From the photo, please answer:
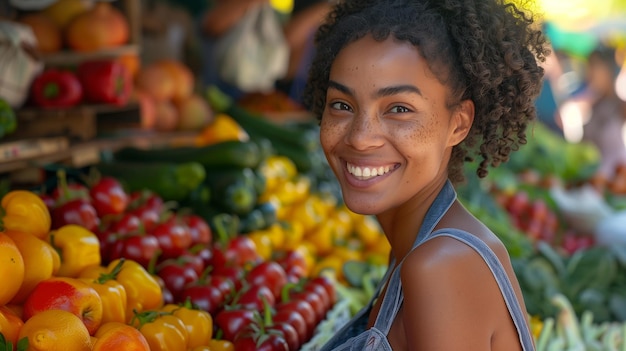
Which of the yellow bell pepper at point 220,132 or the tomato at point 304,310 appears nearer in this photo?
the tomato at point 304,310

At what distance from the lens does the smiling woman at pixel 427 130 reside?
1.68 m

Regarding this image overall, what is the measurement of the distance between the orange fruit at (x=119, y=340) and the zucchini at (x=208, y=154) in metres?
2.33

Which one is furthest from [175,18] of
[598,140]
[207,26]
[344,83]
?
[598,140]

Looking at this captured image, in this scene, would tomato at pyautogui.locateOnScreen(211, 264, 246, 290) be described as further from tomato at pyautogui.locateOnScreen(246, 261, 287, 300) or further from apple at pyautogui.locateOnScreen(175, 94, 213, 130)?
apple at pyautogui.locateOnScreen(175, 94, 213, 130)

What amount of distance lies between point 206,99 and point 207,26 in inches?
39.2

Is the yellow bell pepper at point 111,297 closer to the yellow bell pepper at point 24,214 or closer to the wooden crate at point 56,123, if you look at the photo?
the yellow bell pepper at point 24,214

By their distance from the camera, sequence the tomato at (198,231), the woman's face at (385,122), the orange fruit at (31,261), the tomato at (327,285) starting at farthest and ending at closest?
the tomato at (198,231) < the tomato at (327,285) < the orange fruit at (31,261) < the woman's face at (385,122)

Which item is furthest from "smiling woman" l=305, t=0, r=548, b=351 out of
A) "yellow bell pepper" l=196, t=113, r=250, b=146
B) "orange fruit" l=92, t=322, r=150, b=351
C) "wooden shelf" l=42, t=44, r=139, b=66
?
"yellow bell pepper" l=196, t=113, r=250, b=146

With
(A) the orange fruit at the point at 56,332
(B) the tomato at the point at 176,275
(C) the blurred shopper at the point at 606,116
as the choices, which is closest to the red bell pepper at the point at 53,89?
(B) the tomato at the point at 176,275

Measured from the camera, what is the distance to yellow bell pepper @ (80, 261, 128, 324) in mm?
2045

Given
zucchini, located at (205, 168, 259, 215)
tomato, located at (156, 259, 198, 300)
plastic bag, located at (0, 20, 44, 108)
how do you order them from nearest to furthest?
tomato, located at (156, 259, 198, 300) < plastic bag, located at (0, 20, 44, 108) < zucchini, located at (205, 168, 259, 215)

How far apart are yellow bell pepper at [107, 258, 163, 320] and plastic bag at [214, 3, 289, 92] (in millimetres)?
4148

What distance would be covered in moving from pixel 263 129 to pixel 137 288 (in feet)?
10.8

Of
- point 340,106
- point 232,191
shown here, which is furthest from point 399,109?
point 232,191
